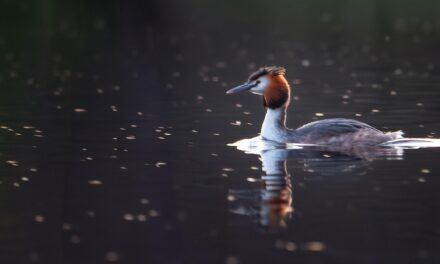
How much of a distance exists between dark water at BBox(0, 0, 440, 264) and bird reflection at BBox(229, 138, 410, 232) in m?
0.05

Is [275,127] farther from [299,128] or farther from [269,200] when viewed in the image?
[269,200]

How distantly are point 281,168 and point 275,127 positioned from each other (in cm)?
296

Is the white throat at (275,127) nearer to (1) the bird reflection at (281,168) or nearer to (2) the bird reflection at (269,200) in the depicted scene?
(1) the bird reflection at (281,168)

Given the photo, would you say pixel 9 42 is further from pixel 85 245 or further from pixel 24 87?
pixel 85 245

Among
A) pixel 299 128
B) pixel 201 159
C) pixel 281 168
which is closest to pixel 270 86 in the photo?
pixel 299 128

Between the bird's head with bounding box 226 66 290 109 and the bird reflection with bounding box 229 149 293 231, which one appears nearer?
the bird reflection with bounding box 229 149 293 231

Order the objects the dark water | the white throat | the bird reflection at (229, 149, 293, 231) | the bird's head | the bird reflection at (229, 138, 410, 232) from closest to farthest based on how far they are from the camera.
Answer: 1. the dark water
2. the bird reflection at (229, 149, 293, 231)
3. the bird reflection at (229, 138, 410, 232)
4. the white throat
5. the bird's head

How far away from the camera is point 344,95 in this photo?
27.0m

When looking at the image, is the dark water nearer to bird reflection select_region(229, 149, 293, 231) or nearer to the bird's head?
bird reflection select_region(229, 149, 293, 231)

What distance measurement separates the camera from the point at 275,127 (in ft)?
65.7

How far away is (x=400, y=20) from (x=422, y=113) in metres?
26.8

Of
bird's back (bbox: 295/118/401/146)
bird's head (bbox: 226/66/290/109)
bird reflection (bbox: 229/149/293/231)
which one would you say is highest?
bird's head (bbox: 226/66/290/109)

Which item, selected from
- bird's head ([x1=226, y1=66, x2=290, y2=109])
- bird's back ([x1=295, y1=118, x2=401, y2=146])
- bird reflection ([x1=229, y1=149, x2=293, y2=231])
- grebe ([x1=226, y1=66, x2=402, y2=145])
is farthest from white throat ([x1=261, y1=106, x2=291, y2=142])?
bird reflection ([x1=229, y1=149, x2=293, y2=231])

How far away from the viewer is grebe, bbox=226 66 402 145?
19.2m
